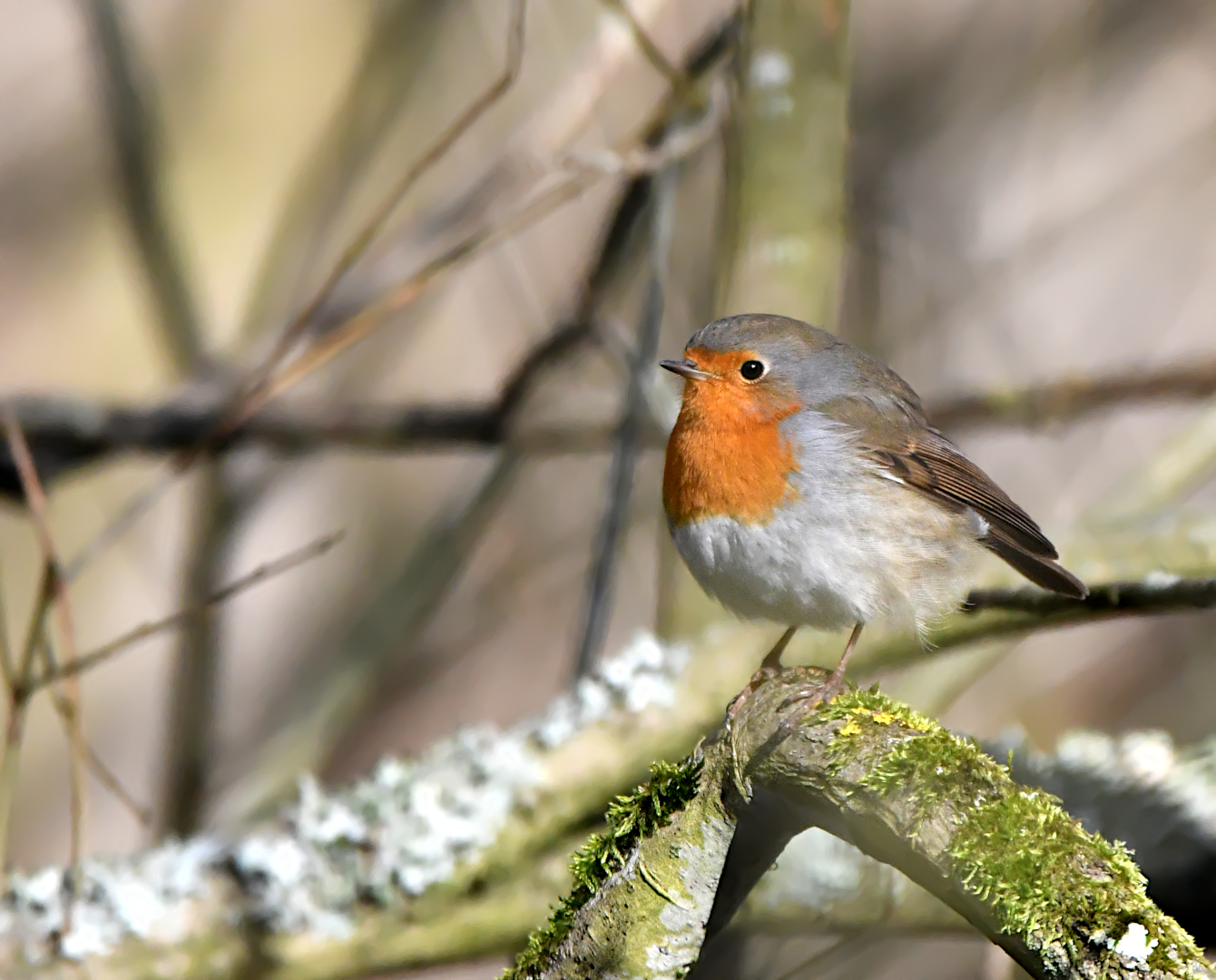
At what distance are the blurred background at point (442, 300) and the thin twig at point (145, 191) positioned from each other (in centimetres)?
1

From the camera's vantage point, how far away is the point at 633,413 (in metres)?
3.34

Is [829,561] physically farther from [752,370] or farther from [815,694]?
[815,694]

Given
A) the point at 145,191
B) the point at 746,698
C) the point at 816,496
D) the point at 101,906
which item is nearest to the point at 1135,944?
the point at 746,698

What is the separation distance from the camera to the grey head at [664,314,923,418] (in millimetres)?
2707

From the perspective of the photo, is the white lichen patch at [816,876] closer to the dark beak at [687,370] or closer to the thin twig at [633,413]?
the thin twig at [633,413]

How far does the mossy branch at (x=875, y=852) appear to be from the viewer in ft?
4.06

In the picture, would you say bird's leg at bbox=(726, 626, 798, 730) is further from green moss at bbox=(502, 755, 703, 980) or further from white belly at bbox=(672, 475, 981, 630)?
green moss at bbox=(502, 755, 703, 980)

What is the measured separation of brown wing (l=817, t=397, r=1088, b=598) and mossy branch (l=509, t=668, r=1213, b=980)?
111 centimetres

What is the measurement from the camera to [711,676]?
285cm

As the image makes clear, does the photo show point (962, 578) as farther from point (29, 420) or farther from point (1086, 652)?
point (1086, 652)

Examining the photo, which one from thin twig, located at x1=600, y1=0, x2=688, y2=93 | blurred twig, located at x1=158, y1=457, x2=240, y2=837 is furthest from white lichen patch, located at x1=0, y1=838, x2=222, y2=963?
thin twig, located at x1=600, y1=0, x2=688, y2=93

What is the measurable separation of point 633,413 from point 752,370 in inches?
24.3

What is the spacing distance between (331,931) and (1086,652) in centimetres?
454

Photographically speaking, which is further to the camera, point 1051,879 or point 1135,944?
point 1051,879
